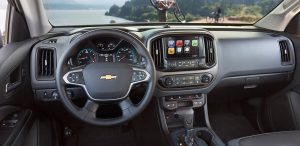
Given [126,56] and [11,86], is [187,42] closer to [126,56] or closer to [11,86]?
[126,56]

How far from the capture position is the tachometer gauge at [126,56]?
2074 mm

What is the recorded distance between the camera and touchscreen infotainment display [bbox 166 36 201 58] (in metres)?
2.35

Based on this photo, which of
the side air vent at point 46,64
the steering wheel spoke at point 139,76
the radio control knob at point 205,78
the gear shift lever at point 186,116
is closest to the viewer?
the steering wheel spoke at point 139,76

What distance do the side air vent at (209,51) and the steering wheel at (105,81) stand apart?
0.61 metres

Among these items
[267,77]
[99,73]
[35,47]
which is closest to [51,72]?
[35,47]

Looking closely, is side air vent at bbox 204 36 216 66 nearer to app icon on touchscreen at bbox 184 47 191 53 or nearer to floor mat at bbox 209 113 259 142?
app icon on touchscreen at bbox 184 47 191 53

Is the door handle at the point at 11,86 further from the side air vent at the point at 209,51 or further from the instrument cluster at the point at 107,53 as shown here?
the side air vent at the point at 209,51

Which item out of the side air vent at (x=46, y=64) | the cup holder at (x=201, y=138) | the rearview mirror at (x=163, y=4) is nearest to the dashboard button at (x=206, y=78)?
the cup holder at (x=201, y=138)

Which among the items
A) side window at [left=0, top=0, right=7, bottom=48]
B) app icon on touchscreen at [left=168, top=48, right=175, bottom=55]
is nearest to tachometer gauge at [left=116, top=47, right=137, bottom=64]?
app icon on touchscreen at [left=168, top=48, right=175, bottom=55]

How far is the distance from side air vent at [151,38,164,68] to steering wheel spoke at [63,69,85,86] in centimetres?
56

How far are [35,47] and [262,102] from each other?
2.09m

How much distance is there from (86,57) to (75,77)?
0.15 metres

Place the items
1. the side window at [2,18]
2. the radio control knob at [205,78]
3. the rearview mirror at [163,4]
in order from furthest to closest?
the rearview mirror at [163,4] < the radio control knob at [205,78] < the side window at [2,18]

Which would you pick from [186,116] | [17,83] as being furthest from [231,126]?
[17,83]
